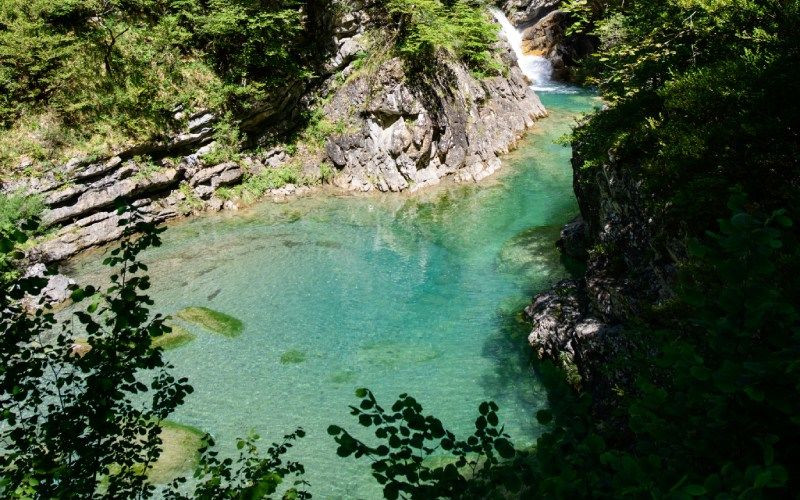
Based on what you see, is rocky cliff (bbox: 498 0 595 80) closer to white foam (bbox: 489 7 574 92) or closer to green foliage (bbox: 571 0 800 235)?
white foam (bbox: 489 7 574 92)

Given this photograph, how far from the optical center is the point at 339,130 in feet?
65.3

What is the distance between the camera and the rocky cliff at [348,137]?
57.8 ft

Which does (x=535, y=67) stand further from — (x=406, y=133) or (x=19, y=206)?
(x=19, y=206)

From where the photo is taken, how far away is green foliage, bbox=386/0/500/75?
19.3 meters

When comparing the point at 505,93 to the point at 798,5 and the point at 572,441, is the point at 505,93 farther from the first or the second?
the point at 572,441

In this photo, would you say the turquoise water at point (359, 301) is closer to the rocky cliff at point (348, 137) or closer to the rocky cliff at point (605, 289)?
the rocky cliff at point (605, 289)

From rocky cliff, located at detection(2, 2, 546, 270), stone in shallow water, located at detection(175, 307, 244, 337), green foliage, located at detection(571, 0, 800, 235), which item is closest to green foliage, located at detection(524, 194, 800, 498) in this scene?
green foliage, located at detection(571, 0, 800, 235)

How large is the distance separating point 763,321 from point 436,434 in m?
1.53

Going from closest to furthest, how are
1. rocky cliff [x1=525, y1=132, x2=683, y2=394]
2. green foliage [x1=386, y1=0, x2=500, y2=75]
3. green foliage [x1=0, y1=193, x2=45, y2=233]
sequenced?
rocky cliff [x1=525, y1=132, x2=683, y2=394]
green foliage [x1=0, y1=193, x2=45, y2=233]
green foliage [x1=386, y1=0, x2=500, y2=75]

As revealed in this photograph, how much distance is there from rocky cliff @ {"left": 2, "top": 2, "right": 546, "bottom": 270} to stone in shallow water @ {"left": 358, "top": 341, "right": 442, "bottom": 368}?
9.40 metres

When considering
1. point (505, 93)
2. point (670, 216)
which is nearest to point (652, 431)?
point (670, 216)

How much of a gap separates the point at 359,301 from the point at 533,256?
512 cm

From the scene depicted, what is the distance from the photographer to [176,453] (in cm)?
806

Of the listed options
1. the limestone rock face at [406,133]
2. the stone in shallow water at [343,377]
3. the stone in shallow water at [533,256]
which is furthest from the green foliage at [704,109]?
the limestone rock face at [406,133]
